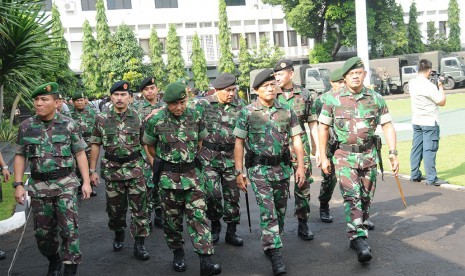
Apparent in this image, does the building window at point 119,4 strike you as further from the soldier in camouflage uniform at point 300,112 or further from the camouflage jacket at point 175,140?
the camouflage jacket at point 175,140

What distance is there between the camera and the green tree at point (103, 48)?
39156 millimetres

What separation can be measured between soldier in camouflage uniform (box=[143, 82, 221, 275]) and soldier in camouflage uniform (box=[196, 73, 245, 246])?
2.57 feet

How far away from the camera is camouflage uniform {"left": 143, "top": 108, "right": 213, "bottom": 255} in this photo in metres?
4.96

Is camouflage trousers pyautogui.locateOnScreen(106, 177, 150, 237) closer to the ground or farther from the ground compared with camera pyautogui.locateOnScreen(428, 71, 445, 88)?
closer to the ground

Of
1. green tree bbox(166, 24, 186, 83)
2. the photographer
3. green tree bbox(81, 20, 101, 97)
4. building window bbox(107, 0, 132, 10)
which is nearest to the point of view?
the photographer

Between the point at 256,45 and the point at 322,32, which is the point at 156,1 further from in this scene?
the point at 322,32

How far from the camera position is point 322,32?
4291cm

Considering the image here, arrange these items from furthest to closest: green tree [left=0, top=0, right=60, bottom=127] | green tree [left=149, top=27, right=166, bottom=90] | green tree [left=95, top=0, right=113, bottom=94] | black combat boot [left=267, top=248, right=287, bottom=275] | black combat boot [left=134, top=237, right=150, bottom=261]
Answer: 1. green tree [left=149, top=27, right=166, bottom=90]
2. green tree [left=95, top=0, right=113, bottom=94]
3. green tree [left=0, top=0, right=60, bottom=127]
4. black combat boot [left=134, top=237, right=150, bottom=261]
5. black combat boot [left=267, top=248, right=287, bottom=275]

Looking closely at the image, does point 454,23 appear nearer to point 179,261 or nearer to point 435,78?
point 435,78

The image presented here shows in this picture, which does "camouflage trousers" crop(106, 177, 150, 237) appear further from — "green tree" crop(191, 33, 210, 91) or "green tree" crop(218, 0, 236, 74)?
"green tree" crop(218, 0, 236, 74)

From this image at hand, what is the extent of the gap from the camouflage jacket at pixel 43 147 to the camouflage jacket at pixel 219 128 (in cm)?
164

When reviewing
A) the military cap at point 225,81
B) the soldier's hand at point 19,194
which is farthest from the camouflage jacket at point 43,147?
the military cap at point 225,81

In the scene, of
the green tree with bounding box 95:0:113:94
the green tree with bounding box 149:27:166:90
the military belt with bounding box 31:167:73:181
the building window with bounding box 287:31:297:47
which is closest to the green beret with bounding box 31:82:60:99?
the military belt with bounding box 31:167:73:181


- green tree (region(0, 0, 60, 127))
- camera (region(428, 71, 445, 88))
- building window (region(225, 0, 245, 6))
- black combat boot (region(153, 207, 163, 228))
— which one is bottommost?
black combat boot (region(153, 207, 163, 228))
